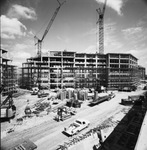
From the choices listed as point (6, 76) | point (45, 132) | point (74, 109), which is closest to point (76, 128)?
point (45, 132)

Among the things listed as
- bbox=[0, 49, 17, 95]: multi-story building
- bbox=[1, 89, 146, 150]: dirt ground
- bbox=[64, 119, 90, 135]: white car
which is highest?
bbox=[0, 49, 17, 95]: multi-story building

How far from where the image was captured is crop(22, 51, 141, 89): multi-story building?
57.9 meters

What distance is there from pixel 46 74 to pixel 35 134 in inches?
1882

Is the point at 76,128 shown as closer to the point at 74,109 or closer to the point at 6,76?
the point at 74,109

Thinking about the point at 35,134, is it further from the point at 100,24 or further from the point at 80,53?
the point at 100,24

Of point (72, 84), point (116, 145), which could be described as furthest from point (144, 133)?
point (72, 84)

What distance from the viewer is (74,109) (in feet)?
83.7

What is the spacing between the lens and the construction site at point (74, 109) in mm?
12796

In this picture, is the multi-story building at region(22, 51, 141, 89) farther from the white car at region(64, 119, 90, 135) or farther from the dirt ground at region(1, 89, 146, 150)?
the white car at region(64, 119, 90, 135)

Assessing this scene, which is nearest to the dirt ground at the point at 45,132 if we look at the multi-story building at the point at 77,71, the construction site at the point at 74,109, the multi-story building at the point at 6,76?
the construction site at the point at 74,109

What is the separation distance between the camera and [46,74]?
198ft

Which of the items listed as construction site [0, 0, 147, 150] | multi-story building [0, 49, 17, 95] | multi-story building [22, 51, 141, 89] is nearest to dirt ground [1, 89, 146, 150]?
construction site [0, 0, 147, 150]

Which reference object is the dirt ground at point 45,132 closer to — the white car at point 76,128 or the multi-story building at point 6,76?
the white car at point 76,128

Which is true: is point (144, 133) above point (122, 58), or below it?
below
